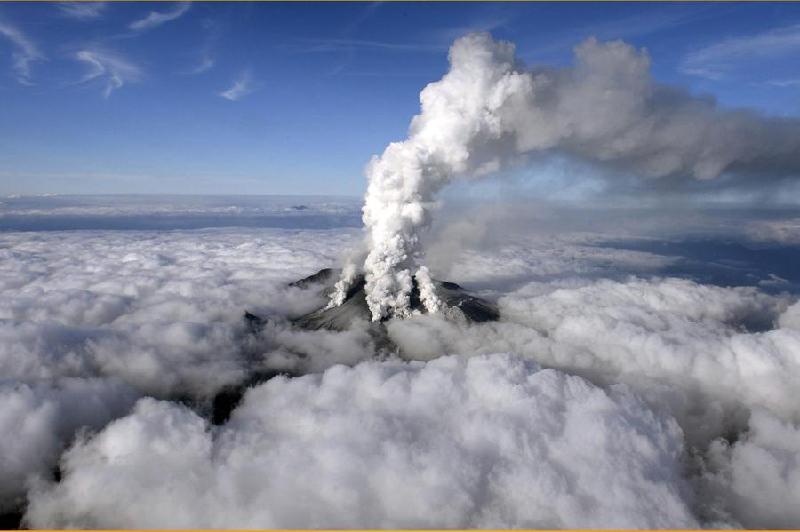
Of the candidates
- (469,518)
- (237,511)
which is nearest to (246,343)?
(237,511)

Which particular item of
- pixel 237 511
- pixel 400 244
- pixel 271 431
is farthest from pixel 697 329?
pixel 237 511

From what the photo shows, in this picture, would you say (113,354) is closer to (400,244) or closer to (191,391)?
(191,391)

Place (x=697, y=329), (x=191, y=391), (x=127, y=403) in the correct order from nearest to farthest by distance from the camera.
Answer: (x=127, y=403) → (x=191, y=391) → (x=697, y=329)

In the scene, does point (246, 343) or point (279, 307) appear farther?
point (279, 307)

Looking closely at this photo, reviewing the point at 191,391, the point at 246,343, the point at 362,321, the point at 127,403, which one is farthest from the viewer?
the point at 246,343

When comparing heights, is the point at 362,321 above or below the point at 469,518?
above

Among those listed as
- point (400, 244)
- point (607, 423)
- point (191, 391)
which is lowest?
point (191, 391)
